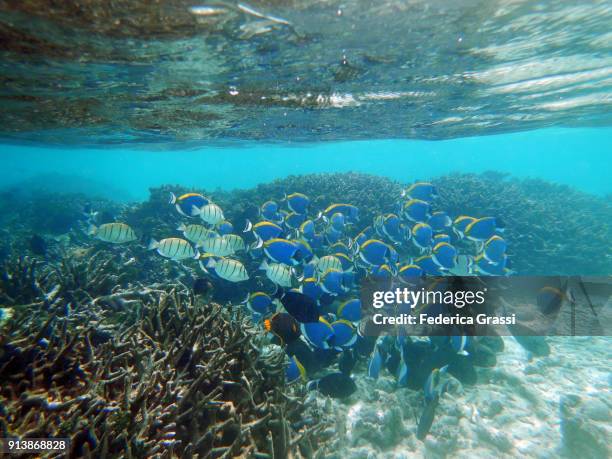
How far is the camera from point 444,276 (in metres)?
7.08

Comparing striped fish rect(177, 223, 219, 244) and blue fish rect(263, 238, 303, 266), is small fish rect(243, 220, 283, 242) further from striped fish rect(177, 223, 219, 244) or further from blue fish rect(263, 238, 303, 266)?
striped fish rect(177, 223, 219, 244)

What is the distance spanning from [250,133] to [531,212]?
16581 millimetres

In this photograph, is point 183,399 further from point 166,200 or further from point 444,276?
point 166,200

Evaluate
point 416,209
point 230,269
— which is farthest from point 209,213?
point 416,209

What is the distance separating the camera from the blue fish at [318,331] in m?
4.79

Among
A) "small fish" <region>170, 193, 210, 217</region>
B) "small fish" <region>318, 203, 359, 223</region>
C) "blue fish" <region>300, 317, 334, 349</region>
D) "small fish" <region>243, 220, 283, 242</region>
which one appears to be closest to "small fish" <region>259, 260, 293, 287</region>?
"small fish" <region>243, 220, 283, 242</region>

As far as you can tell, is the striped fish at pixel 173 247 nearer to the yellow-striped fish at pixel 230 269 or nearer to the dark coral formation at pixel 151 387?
the yellow-striped fish at pixel 230 269

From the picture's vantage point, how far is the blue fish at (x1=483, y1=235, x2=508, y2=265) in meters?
6.51

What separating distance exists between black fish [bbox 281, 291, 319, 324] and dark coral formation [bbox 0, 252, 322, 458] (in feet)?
2.57

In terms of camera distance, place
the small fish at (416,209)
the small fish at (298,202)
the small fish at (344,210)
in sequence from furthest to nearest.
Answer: the small fish at (344,210)
the small fish at (298,202)
the small fish at (416,209)

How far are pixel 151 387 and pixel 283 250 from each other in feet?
10.1

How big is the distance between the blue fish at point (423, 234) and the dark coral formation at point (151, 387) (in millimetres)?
4086

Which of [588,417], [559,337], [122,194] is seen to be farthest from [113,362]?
[122,194]

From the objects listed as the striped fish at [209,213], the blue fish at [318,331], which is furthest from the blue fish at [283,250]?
the striped fish at [209,213]
